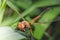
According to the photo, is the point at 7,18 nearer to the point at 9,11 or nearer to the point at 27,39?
the point at 9,11

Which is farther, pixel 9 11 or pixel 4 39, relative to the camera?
pixel 9 11

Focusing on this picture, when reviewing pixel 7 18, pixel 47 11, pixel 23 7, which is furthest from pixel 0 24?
pixel 47 11

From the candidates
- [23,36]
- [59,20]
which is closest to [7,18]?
[23,36]

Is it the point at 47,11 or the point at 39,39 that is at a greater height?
the point at 47,11

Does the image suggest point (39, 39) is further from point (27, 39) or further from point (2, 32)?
point (2, 32)

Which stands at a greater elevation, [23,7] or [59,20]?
[23,7]

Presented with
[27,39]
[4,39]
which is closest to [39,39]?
[27,39]

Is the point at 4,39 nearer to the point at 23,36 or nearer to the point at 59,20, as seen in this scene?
the point at 23,36
